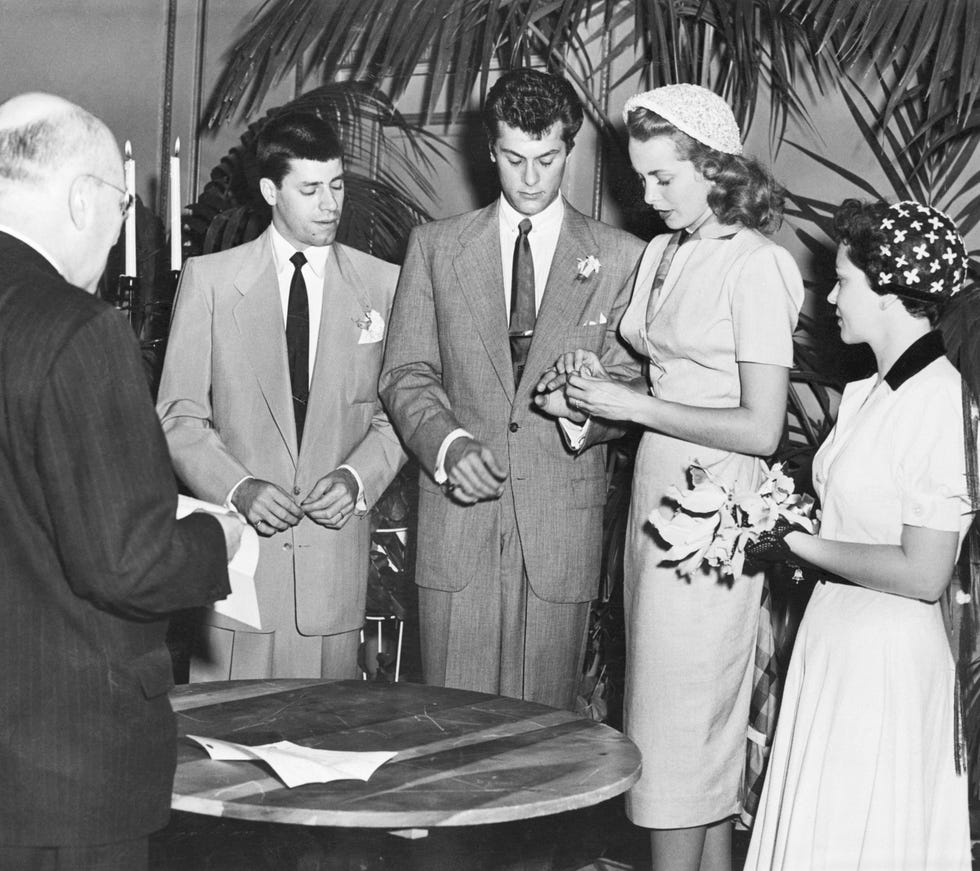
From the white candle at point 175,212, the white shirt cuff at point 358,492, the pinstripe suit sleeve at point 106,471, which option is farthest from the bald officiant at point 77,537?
the white shirt cuff at point 358,492

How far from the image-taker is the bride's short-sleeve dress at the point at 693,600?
2934 millimetres

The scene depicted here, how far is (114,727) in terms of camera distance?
69.6 inches

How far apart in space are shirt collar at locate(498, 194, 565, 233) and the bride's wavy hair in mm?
371

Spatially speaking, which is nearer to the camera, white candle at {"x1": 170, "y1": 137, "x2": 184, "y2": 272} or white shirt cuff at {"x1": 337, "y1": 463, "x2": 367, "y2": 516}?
white candle at {"x1": 170, "y1": 137, "x2": 184, "y2": 272}

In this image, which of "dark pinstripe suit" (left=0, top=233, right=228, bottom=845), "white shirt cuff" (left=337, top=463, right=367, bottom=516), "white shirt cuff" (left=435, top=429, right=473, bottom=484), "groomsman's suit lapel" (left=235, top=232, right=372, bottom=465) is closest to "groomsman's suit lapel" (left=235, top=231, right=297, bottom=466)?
"groomsman's suit lapel" (left=235, top=232, right=372, bottom=465)

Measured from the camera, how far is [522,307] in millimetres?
3293

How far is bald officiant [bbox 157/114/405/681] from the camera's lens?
131 inches

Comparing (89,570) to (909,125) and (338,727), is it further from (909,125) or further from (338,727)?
(909,125)

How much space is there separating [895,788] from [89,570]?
1574 mm

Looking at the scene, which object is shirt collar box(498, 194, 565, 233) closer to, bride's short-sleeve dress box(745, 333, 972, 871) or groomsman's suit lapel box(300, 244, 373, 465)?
groomsman's suit lapel box(300, 244, 373, 465)

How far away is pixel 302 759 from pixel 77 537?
0.61 meters

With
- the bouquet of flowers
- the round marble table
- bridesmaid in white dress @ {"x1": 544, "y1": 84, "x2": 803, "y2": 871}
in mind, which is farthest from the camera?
bridesmaid in white dress @ {"x1": 544, "y1": 84, "x2": 803, "y2": 871}

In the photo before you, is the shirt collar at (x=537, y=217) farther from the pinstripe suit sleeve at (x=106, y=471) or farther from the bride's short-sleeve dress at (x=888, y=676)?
the pinstripe suit sleeve at (x=106, y=471)

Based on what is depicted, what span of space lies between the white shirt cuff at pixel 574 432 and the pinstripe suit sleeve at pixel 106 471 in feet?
5.18
